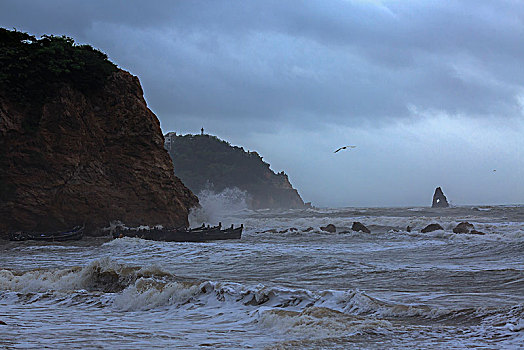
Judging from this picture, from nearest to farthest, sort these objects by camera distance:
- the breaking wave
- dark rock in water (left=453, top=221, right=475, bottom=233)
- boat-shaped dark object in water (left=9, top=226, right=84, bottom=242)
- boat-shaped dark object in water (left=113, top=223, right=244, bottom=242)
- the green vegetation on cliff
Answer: the breaking wave < boat-shaped dark object in water (left=9, top=226, right=84, bottom=242) < boat-shaped dark object in water (left=113, top=223, right=244, bottom=242) < dark rock in water (left=453, top=221, right=475, bottom=233) < the green vegetation on cliff

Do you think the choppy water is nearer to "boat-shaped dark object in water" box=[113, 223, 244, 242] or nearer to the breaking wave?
the breaking wave

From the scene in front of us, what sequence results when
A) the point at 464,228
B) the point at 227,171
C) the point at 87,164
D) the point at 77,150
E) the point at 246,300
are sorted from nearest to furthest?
the point at 246,300 < the point at 464,228 < the point at 77,150 < the point at 87,164 < the point at 227,171

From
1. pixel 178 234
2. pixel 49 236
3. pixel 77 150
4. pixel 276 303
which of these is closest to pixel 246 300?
pixel 276 303

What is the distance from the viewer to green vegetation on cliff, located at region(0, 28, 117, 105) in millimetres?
Answer: 26812

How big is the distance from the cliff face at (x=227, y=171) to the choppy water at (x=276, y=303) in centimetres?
9361

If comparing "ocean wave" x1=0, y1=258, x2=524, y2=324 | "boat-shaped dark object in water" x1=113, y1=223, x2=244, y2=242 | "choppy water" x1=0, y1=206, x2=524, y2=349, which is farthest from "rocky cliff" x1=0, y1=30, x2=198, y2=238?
"ocean wave" x1=0, y1=258, x2=524, y2=324

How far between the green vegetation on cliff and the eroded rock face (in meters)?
0.56

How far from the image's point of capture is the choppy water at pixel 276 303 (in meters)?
5.79

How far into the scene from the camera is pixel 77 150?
1070 inches

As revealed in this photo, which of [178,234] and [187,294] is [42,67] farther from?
[187,294]

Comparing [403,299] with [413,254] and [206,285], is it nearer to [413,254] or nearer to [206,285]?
[206,285]

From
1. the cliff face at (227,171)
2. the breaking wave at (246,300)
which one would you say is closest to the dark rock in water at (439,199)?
the cliff face at (227,171)

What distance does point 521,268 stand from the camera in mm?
12227

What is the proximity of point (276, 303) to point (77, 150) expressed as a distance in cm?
2186
